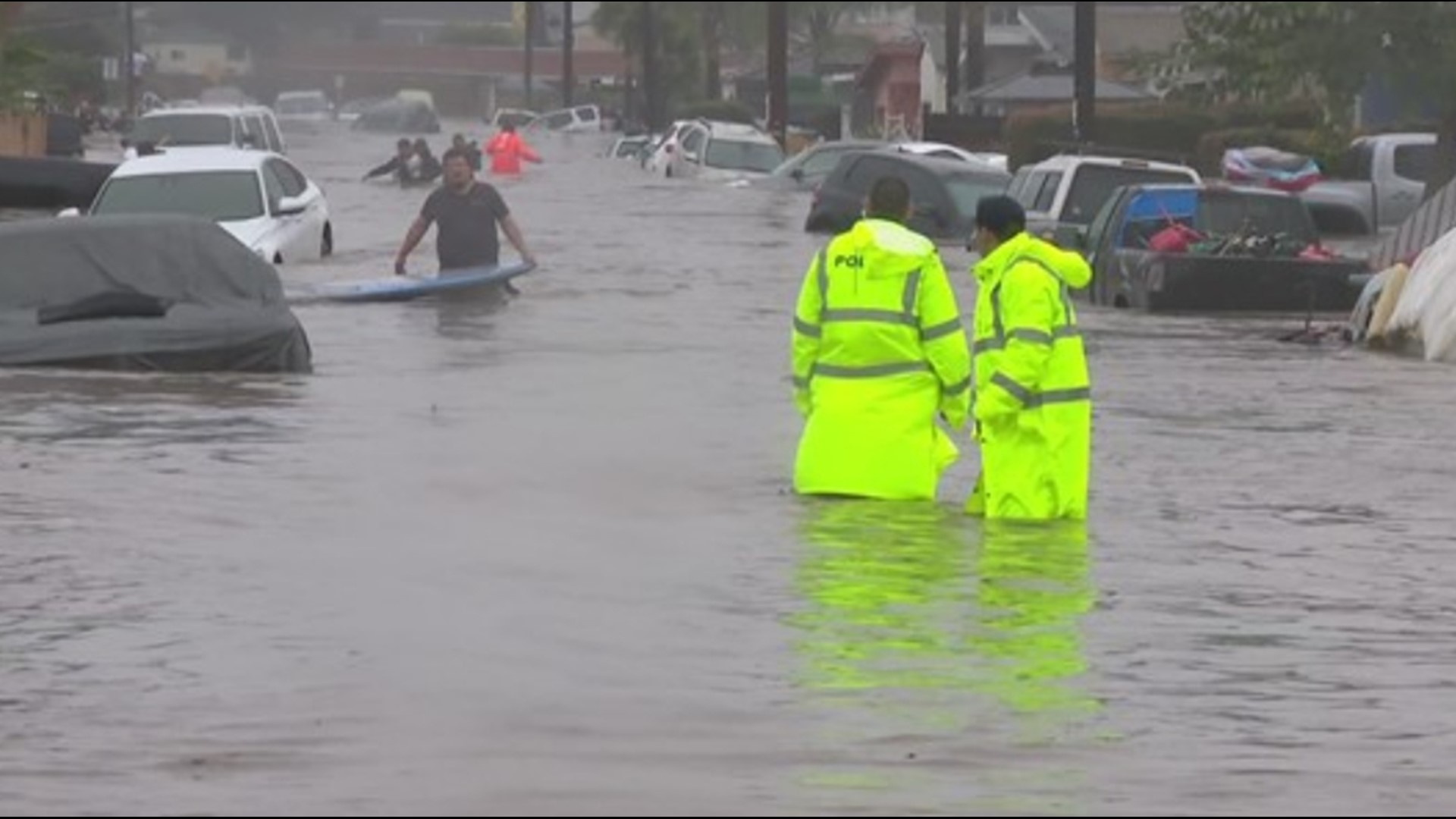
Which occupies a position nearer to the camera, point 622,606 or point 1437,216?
point 622,606

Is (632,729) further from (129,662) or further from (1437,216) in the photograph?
(1437,216)

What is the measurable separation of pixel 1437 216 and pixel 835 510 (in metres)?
15.8

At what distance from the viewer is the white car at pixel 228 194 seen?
30.8m

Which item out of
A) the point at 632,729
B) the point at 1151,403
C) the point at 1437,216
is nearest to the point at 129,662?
the point at 632,729

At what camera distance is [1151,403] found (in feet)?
76.4

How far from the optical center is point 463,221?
98.6ft

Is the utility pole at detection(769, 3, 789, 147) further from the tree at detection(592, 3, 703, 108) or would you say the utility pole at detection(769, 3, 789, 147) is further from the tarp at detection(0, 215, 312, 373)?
the tarp at detection(0, 215, 312, 373)

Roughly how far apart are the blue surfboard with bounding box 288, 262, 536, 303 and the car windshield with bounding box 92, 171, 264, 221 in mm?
1158

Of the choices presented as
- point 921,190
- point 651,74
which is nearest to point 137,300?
point 921,190

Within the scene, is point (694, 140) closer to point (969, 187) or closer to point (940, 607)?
point (969, 187)

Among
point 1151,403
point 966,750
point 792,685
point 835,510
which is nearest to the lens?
point 966,750

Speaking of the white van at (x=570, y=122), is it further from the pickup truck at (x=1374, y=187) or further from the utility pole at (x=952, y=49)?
the pickup truck at (x=1374, y=187)

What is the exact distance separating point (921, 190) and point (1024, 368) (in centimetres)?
2715

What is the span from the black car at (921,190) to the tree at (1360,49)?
3386mm
